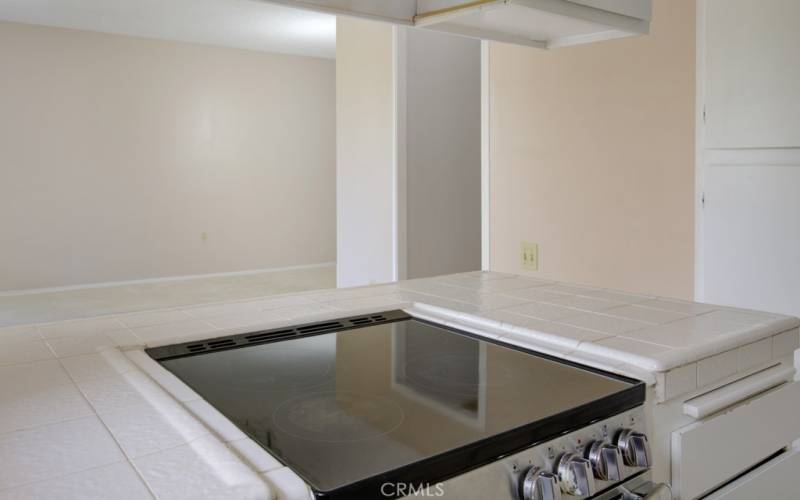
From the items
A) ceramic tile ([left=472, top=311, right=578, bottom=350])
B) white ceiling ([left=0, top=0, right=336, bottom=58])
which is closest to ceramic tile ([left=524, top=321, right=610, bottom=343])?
ceramic tile ([left=472, top=311, right=578, bottom=350])

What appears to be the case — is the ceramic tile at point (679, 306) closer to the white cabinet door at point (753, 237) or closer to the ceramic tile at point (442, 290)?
the ceramic tile at point (442, 290)

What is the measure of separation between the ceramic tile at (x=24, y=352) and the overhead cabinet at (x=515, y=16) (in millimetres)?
733

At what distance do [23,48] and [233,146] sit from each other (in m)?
2.22

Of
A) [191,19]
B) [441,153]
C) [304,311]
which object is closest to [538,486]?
[304,311]

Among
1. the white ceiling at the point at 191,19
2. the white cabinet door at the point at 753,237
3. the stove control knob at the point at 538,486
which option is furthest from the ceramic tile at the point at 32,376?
the white ceiling at the point at 191,19

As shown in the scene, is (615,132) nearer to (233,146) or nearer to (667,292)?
(667,292)

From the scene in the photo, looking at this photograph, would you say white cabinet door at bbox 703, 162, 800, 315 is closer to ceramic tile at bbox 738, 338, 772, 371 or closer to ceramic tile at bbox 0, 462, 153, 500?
ceramic tile at bbox 738, 338, 772, 371

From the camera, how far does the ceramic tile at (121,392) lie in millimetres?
916

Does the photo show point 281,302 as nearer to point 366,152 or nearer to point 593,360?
point 593,360

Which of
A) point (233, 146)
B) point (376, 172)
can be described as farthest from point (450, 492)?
point (233, 146)

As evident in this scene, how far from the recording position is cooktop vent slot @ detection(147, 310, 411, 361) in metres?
1.23

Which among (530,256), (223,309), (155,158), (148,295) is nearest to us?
(223,309)

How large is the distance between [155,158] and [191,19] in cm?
165

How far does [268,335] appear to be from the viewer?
135 centimetres
